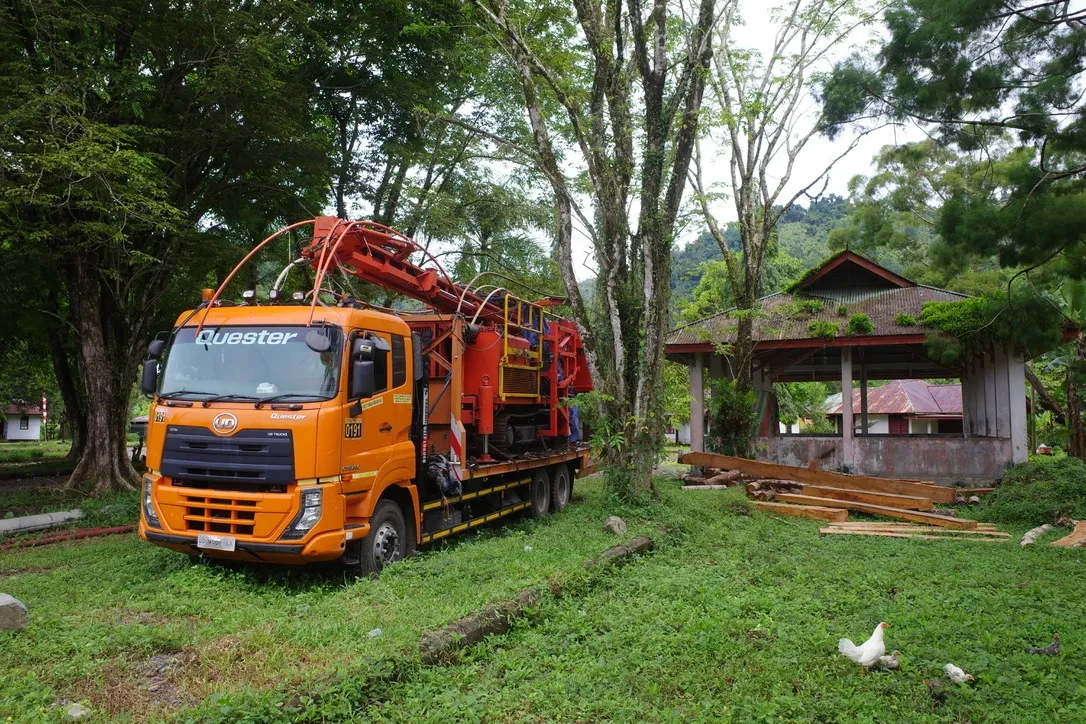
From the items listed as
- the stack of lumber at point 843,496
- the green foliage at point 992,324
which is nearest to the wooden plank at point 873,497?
the stack of lumber at point 843,496

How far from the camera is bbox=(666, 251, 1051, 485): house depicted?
1619 centimetres

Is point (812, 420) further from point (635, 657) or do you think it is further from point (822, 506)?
point (635, 657)

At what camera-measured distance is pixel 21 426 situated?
56500mm

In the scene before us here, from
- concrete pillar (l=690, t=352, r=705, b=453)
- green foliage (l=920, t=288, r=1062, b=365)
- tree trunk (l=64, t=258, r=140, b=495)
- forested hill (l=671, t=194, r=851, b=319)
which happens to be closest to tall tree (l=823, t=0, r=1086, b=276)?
green foliage (l=920, t=288, r=1062, b=365)

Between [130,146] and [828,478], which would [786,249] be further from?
[130,146]

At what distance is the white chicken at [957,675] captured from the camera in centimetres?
467

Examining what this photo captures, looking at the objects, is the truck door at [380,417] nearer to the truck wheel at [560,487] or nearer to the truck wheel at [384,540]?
the truck wheel at [384,540]

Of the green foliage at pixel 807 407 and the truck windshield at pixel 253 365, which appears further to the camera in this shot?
the green foliage at pixel 807 407

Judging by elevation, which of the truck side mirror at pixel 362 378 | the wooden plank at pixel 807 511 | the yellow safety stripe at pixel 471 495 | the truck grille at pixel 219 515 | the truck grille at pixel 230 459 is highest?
the truck side mirror at pixel 362 378

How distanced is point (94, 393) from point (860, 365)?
1869 cm

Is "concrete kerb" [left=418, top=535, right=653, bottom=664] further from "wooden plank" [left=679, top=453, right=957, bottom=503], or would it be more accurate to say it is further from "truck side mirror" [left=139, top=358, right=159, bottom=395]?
"wooden plank" [left=679, top=453, right=957, bottom=503]

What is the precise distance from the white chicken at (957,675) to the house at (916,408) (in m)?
34.8

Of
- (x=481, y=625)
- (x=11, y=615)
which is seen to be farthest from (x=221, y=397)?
(x=481, y=625)

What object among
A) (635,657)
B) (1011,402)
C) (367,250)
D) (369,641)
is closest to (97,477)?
(367,250)
